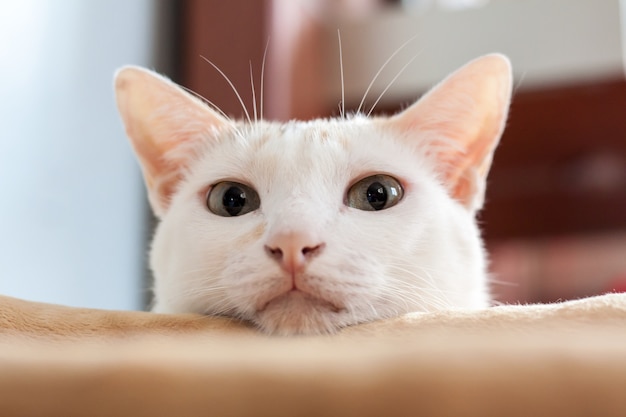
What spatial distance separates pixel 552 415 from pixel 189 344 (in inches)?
13.9

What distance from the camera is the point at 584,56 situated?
2570 mm

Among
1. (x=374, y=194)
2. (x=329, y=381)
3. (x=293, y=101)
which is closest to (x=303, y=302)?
(x=374, y=194)

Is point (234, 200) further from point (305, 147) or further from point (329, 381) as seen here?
point (329, 381)

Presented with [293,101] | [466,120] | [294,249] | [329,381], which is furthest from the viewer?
[293,101]

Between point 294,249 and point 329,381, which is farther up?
point 294,249

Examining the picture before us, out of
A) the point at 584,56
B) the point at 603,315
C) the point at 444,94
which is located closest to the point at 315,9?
the point at 584,56

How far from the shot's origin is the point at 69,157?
2.13 metres

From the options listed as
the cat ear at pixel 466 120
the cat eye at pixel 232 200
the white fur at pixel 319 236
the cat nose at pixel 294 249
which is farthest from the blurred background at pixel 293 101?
the cat nose at pixel 294 249

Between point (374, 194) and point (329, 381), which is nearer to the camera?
point (329, 381)

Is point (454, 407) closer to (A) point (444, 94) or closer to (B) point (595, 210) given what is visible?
(A) point (444, 94)

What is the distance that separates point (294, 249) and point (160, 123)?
558 millimetres

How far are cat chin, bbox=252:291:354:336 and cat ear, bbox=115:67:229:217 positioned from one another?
1.56 ft

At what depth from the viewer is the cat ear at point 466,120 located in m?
1.23

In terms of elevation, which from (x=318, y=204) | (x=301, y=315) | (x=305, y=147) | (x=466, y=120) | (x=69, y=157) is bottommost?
(x=301, y=315)
